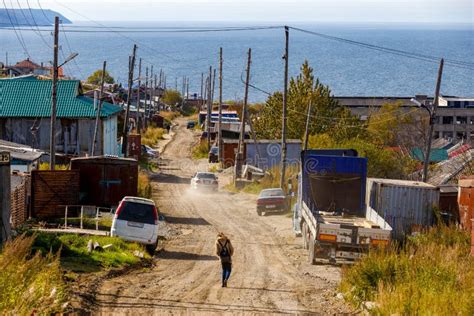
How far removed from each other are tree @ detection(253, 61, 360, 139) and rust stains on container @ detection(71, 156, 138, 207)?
3389 centimetres

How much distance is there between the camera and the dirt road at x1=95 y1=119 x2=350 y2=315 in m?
17.4

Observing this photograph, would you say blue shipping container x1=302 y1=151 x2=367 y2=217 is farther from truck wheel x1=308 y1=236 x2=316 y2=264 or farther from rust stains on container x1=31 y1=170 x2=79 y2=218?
rust stains on container x1=31 y1=170 x2=79 y2=218

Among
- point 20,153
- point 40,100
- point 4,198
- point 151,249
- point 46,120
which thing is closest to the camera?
point 4,198

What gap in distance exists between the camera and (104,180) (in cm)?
3481

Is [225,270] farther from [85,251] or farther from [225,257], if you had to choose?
[85,251]

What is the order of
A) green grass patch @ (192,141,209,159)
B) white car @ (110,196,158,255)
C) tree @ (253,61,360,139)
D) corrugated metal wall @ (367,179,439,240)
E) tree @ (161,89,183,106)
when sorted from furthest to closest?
tree @ (161,89,183,106)
green grass patch @ (192,141,209,159)
tree @ (253,61,360,139)
corrugated metal wall @ (367,179,439,240)
white car @ (110,196,158,255)

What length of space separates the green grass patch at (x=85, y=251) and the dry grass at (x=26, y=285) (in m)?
4.11

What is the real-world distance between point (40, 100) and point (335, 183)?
26.6m

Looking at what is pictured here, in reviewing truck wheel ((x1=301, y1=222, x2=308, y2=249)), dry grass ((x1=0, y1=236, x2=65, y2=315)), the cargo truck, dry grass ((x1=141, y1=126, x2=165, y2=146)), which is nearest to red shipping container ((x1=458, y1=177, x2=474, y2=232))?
the cargo truck

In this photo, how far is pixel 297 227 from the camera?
104ft

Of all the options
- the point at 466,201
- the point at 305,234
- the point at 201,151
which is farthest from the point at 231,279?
the point at 201,151

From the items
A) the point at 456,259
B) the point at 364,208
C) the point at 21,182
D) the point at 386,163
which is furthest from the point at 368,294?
the point at 386,163

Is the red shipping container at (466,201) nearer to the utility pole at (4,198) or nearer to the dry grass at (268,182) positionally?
the utility pole at (4,198)

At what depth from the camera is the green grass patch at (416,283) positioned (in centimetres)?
1485
